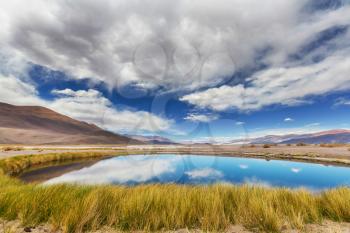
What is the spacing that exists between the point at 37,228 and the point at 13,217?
1.02m

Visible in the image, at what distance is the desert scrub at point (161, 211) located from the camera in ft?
18.8

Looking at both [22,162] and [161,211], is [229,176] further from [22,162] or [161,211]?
[22,162]

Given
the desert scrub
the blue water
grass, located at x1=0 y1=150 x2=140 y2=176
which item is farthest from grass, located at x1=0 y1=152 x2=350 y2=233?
grass, located at x1=0 y1=150 x2=140 y2=176

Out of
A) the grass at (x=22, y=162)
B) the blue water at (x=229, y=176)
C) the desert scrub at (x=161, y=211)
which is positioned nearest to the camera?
the desert scrub at (x=161, y=211)

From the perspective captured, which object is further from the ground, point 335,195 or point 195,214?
point 335,195

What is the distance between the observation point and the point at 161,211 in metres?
6.32

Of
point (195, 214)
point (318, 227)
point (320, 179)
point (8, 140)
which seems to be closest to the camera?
point (318, 227)

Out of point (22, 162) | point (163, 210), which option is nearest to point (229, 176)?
point (163, 210)

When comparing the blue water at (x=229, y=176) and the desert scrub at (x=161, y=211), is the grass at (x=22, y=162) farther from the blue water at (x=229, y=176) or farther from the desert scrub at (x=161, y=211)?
the desert scrub at (x=161, y=211)

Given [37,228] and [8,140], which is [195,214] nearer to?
[37,228]

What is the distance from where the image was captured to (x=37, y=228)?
5465mm

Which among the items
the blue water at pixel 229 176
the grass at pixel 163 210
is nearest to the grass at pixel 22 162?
the blue water at pixel 229 176

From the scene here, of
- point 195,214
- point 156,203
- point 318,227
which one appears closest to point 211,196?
point 195,214

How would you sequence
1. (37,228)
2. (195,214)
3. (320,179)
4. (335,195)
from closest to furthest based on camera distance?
(37,228) → (195,214) → (335,195) → (320,179)
